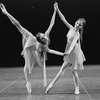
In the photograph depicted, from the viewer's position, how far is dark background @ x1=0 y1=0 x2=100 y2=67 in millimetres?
11703

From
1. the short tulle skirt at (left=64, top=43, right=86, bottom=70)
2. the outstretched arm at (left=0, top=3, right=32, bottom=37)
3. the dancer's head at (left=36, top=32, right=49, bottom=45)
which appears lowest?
the short tulle skirt at (left=64, top=43, right=86, bottom=70)

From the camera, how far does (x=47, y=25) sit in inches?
479

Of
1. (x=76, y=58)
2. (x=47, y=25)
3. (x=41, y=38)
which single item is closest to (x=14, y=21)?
(x=41, y=38)

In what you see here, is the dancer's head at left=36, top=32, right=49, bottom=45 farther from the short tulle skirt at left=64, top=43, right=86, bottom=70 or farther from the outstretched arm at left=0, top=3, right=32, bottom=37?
the short tulle skirt at left=64, top=43, right=86, bottom=70

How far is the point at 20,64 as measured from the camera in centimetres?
1275

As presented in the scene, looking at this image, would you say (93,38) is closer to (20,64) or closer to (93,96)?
(20,64)

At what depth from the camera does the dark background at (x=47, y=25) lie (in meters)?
11.7

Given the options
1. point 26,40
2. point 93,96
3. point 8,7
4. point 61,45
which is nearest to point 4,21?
point 8,7

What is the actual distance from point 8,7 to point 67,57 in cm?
751

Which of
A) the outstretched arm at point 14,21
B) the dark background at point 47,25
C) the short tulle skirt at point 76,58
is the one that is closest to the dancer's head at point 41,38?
the outstretched arm at point 14,21

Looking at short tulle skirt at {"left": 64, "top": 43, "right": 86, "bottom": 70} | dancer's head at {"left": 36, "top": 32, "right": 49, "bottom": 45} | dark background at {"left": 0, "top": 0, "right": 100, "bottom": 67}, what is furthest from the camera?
dark background at {"left": 0, "top": 0, "right": 100, "bottom": 67}

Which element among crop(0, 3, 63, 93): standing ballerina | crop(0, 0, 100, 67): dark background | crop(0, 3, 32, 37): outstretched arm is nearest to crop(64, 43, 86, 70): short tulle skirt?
crop(0, 3, 63, 93): standing ballerina

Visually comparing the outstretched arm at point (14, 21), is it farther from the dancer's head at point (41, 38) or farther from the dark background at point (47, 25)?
the dark background at point (47, 25)

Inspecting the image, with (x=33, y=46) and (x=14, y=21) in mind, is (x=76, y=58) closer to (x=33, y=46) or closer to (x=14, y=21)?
(x=33, y=46)
